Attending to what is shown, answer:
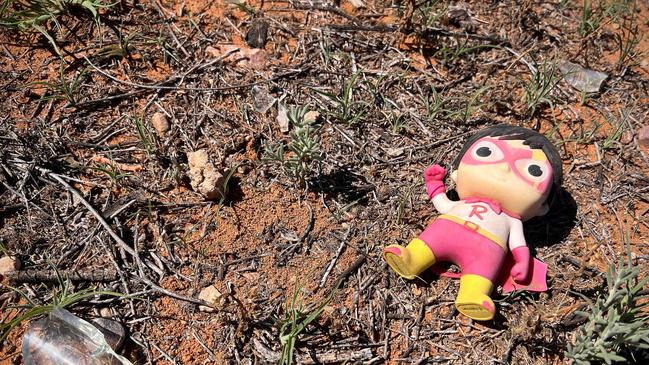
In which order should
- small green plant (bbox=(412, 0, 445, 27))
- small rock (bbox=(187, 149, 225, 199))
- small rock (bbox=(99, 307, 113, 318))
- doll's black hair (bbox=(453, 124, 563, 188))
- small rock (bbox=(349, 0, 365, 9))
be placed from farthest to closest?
1. small rock (bbox=(349, 0, 365, 9))
2. small green plant (bbox=(412, 0, 445, 27))
3. small rock (bbox=(187, 149, 225, 199))
4. doll's black hair (bbox=(453, 124, 563, 188))
5. small rock (bbox=(99, 307, 113, 318))

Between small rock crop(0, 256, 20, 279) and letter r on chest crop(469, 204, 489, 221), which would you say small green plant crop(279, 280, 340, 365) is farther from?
small rock crop(0, 256, 20, 279)

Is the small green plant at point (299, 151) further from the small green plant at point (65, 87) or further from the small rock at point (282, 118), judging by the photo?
the small green plant at point (65, 87)

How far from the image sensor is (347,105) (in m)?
2.80

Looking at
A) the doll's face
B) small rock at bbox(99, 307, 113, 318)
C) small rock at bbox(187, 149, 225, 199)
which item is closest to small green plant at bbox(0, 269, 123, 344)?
small rock at bbox(99, 307, 113, 318)

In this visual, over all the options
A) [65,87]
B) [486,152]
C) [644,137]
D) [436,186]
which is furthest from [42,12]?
[644,137]

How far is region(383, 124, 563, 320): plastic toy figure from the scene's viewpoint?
226 centimetres

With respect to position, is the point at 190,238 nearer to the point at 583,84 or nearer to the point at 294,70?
the point at 294,70

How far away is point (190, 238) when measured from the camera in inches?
97.0

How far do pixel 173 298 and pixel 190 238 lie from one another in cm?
27

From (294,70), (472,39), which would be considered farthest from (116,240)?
(472,39)

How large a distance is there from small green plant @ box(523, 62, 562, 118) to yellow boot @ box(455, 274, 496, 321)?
1114 millimetres

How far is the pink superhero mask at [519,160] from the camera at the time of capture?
230 cm

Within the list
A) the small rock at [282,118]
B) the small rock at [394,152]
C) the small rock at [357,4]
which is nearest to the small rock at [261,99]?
the small rock at [282,118]

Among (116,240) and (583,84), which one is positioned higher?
(583,84)
